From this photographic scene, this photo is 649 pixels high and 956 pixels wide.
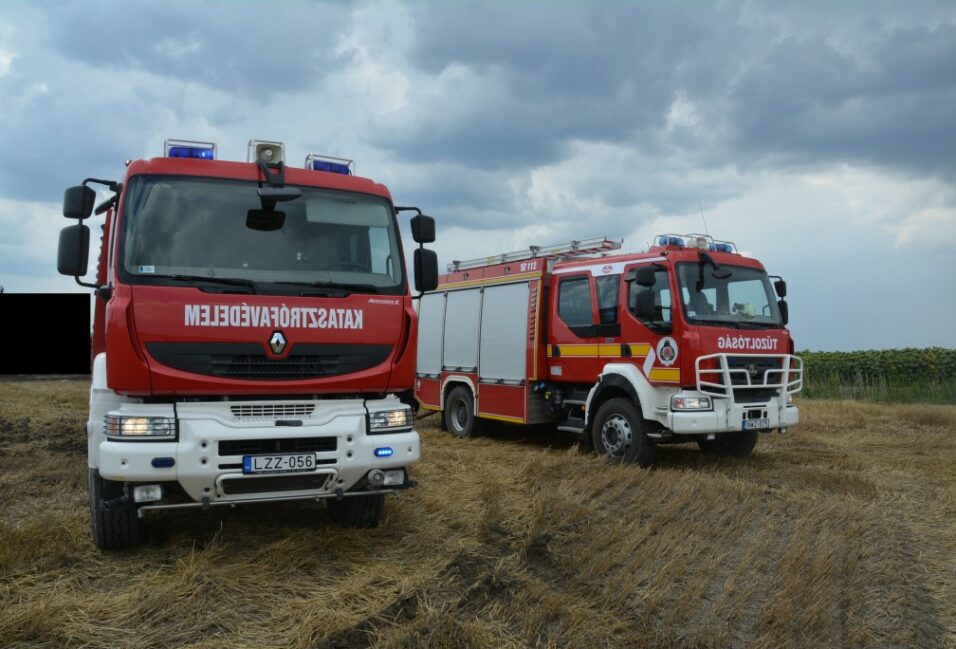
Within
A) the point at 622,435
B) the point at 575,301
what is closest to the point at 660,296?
the point at 575,301

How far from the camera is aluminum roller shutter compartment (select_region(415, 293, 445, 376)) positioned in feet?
42.8

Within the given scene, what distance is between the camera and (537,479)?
788 cm

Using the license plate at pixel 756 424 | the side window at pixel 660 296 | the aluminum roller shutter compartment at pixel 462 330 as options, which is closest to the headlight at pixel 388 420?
the side window at pixel 660 296

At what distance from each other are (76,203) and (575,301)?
20.7 ft

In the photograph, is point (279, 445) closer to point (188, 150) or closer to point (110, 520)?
point (110, 520)

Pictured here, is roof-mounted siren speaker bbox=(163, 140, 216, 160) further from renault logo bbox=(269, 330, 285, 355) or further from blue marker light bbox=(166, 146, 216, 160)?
renault logo bbox=(269, 330, 285, 355)

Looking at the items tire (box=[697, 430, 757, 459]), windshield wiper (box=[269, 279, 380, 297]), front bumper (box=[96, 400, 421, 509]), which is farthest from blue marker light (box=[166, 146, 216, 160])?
tire (box=[697, 430, 757, 459])

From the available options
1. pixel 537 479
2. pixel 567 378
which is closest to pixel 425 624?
pixel 537 479

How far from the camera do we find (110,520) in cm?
520

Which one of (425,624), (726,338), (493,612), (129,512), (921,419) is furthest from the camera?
(921,419)

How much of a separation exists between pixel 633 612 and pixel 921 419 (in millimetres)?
11758

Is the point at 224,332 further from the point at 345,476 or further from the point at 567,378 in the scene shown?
the point at 567,378

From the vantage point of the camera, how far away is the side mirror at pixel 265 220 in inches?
217

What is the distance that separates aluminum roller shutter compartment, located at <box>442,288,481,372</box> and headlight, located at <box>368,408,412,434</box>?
647 centimetres
